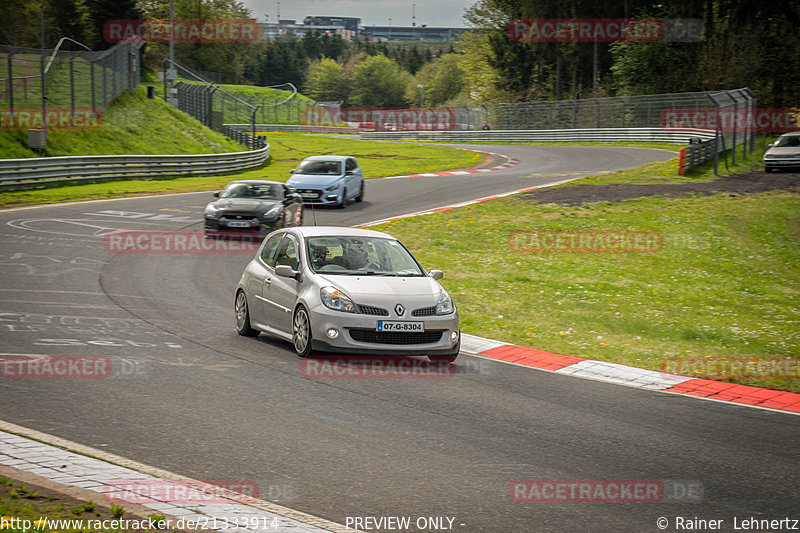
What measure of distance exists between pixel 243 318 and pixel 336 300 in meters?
2.28

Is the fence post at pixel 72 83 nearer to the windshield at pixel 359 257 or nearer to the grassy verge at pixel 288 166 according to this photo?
the grassy verge at pixel 288 166

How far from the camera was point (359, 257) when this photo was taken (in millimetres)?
11289

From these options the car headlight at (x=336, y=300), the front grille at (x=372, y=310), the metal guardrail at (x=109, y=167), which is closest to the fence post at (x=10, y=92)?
the metal guardrail at (x=109, y=167)

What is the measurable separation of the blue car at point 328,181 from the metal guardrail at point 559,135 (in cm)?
2483

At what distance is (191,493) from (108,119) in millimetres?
41033

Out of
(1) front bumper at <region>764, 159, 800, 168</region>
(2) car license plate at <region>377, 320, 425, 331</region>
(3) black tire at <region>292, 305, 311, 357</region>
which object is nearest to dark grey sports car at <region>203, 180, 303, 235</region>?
(3) black tire at <region>292, 305, 311, 357</region>

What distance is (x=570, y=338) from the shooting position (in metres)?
12.8

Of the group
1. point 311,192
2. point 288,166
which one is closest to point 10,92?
point 311,192

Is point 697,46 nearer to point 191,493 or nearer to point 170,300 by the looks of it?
point 170,300

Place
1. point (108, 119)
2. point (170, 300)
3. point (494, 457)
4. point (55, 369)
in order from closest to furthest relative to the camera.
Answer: point (494, 457) < point (55, 369) < point (170, 300) < point (108, 119)

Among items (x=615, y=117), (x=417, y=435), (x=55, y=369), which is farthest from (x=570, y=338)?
(x=615, y=117)

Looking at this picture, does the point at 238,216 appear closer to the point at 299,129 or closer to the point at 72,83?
the point at 72,83

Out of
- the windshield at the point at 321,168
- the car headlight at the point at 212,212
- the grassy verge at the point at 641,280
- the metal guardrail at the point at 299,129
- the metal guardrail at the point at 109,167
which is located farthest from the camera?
the metal guardrail at the point at 299,129

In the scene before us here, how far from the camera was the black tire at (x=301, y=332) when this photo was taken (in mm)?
10320
